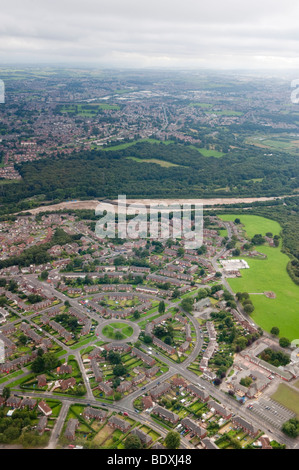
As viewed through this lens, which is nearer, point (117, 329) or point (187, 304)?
point (117, 329)

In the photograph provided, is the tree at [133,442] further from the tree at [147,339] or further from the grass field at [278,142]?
the grass field at [278,142]

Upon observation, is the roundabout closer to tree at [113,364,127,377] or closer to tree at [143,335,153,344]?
tree at [143,335,153,344]

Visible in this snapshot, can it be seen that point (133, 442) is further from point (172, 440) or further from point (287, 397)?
point (287, 397)

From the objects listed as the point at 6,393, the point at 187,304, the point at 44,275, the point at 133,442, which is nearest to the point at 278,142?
the point at 187,304

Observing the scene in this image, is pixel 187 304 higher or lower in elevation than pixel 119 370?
higher

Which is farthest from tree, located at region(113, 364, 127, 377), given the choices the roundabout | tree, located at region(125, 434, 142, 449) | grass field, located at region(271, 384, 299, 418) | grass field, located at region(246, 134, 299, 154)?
grass field, located at region(246, 134, 299, 154)

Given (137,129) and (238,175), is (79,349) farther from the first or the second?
(137,129)

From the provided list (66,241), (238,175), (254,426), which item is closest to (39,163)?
(66,241)
